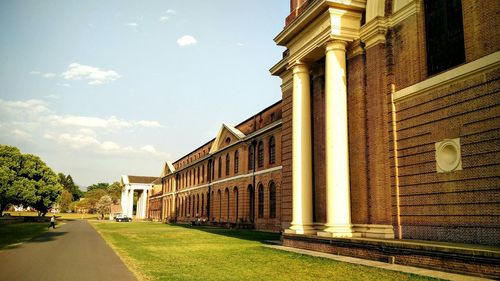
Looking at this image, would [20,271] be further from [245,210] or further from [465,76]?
[245,210]

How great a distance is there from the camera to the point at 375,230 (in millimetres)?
13570

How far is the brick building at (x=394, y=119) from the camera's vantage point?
34.8 feet

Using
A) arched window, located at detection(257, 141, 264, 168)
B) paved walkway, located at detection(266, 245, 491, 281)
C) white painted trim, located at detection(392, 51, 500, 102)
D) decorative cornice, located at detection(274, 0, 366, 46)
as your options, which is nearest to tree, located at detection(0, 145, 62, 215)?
arched window, located at detection(257, 141, 264, 168)

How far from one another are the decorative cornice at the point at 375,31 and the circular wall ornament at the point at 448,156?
15.3ft

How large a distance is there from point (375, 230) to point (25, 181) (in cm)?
5285

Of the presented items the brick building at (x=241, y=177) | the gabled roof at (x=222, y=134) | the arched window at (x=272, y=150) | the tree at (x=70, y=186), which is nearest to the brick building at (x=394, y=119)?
the arched window at (x=272, y=150)

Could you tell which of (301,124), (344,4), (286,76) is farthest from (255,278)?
(286,76)

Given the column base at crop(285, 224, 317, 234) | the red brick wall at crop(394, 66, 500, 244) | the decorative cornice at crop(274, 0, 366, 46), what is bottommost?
the column base at crop(285, 224, 317, 234)

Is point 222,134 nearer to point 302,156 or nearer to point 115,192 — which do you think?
point 302,156

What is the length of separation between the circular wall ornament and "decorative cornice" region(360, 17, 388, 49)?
4662 mm

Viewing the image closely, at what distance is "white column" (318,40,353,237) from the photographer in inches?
561

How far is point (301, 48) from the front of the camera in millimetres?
17688

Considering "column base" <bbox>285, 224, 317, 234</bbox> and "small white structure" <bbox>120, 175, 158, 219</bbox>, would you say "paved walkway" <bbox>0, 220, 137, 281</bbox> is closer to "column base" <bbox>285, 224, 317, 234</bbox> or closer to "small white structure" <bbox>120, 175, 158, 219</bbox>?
"column base" <bbox>285, 224, 317, 234</bbox>

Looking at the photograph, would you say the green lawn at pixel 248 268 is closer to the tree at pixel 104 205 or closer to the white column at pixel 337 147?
the white column at pixel 337 147
